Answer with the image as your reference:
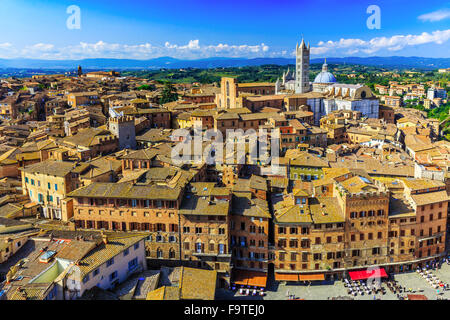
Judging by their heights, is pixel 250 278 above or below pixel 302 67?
below

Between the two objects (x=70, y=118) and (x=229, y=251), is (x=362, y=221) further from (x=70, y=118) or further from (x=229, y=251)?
(x=70, y=118)

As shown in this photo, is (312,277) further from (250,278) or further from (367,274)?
(250,278)

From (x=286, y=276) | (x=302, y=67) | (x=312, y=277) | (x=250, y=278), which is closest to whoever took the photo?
(x=250, y=278)

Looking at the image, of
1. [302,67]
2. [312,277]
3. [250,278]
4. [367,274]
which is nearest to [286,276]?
[312,277]

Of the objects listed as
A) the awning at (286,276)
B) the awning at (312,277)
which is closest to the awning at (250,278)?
the awning at (286,276)

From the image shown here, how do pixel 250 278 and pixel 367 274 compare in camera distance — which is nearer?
pixel 250 278
